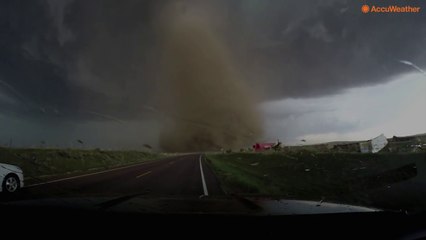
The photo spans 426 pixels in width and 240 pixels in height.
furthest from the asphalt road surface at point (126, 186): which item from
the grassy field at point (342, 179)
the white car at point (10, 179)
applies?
the grassy field at point (342, 179)

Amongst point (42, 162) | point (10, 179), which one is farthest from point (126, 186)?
point (42, 162)

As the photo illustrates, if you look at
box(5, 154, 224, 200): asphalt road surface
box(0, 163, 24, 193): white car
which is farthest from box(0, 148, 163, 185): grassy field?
box(0, 163, 24, 193): white car

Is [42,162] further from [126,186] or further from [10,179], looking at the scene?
[10,179]

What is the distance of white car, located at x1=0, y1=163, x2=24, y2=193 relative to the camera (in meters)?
12.9

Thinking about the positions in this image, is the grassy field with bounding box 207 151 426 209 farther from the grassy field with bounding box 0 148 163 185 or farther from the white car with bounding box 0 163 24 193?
the grassy field with bounding box 0 148 163 185

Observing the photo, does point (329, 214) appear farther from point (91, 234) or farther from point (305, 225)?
point (91, 234)

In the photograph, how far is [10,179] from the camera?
43.5 feet

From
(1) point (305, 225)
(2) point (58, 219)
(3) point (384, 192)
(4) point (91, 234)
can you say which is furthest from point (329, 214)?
(3) point (384, 192)

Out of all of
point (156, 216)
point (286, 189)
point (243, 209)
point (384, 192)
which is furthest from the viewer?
point (286, 189)

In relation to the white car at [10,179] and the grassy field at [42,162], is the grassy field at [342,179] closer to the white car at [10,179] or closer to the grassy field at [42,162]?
the white car at [10,179]

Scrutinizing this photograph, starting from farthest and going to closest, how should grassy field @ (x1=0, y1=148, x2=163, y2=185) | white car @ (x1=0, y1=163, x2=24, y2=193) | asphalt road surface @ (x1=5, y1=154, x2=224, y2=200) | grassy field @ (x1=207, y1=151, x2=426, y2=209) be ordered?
grassy field @ (x1=0, y1=148, x2=163, y2=185) → grassy field @ (x1=207, y1=151, x2=426, y2=209) → white car @ (x1=0, y1=163, x2=24, y2=193) → asphalt road surface @ (x1=5, y1=154, x2=224, y2=200)

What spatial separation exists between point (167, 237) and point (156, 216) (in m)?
0.26

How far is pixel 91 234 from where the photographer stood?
323cm

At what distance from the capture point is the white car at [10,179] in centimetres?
1285
